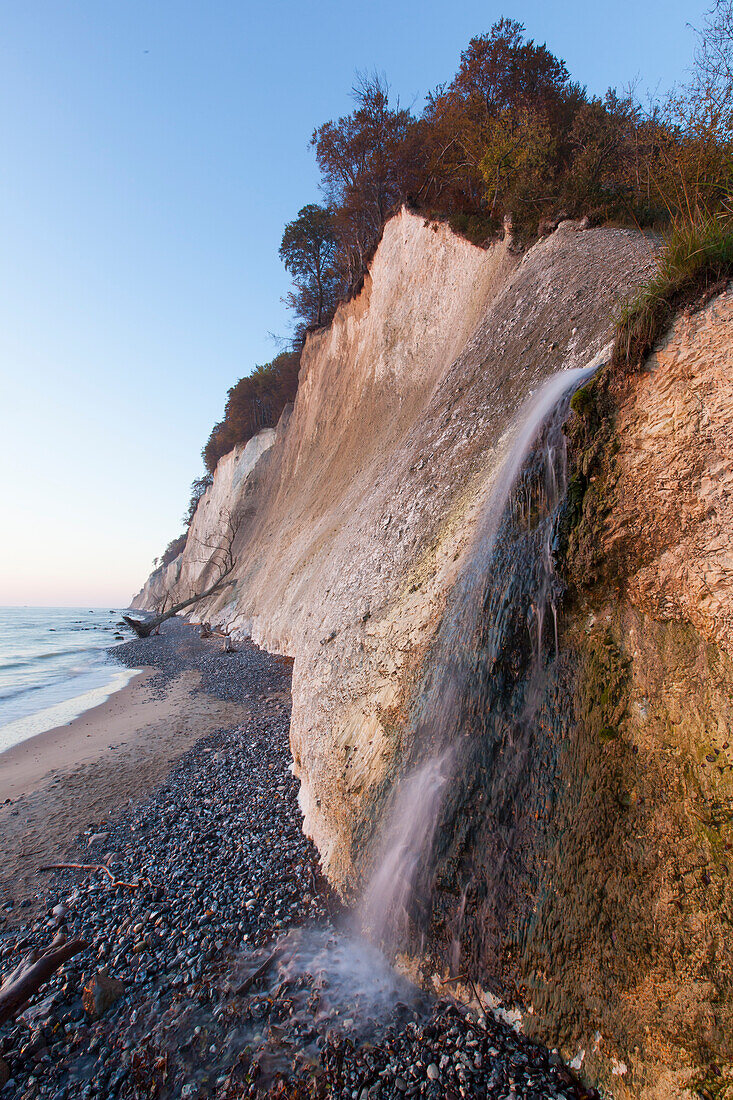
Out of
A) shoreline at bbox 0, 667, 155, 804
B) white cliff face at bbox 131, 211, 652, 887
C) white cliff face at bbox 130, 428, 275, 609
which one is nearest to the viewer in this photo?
white cliff face at bbox 131, 211, 652, 887

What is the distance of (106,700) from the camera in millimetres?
12008

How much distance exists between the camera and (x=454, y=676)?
12.1 feet

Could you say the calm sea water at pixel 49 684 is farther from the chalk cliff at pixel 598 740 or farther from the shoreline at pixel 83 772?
the chalk cliff at pixel 598 740

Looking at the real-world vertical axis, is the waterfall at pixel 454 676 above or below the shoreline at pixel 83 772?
above

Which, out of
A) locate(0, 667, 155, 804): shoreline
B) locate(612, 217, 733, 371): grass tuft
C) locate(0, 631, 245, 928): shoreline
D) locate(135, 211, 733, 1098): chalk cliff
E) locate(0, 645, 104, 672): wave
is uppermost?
locate(612, 217, 733, 371): grass tuft

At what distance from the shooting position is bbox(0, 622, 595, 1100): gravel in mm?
2611

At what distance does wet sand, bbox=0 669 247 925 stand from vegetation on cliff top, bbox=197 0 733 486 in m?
7.65

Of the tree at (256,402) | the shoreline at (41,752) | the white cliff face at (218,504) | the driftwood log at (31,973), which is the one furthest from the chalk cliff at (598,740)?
the tree at (256,402)

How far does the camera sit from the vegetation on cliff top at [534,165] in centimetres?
306

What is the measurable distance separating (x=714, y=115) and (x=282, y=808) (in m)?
10.3

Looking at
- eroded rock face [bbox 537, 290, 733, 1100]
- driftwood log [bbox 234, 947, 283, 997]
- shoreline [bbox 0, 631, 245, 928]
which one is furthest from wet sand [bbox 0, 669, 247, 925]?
eroded rock face [bbox 537, 290, 733, 1100]

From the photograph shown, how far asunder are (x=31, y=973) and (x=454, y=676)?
3.87m

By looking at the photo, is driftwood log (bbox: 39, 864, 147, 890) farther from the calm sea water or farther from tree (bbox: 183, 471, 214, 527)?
tree (bbox: 183, 471, 214, 527)

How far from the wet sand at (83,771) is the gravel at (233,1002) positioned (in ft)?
1.74
